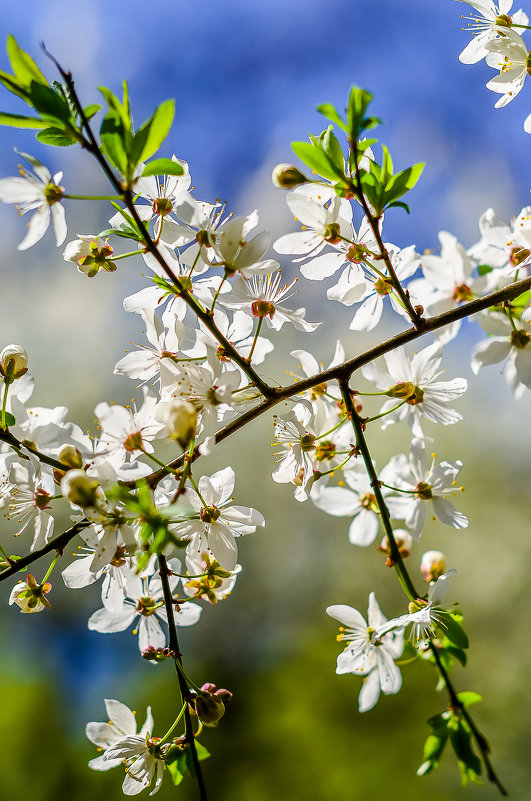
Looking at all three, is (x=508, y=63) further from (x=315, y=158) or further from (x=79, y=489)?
(x=79, y=489)

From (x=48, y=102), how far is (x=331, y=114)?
0.28 m

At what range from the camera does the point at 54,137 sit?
0.64 meters

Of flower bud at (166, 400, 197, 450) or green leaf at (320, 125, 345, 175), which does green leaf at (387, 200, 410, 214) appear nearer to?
green leaf at (320, 125, 345, 175)

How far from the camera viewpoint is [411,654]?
0.91 meters

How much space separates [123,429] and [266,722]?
4581 mm

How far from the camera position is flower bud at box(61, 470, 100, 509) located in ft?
1.91

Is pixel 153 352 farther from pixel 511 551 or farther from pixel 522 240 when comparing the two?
pixel 511 551

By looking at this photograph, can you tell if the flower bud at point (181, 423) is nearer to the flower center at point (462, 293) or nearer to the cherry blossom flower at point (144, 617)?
the cherry blossom flower at point (144, 617)

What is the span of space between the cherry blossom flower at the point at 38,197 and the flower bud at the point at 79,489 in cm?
28

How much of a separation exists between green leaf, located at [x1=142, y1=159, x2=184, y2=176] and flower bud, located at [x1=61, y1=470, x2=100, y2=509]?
32 centimetres

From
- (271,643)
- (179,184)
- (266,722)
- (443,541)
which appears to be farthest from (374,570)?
(179,184)

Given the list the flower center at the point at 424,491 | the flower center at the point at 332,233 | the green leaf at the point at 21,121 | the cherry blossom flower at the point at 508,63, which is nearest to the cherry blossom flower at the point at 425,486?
the flower center at the point at 424,491

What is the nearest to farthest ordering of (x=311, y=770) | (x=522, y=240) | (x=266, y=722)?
(x=522, y=240)
(x=311, y=770)
(x=266, y=722)

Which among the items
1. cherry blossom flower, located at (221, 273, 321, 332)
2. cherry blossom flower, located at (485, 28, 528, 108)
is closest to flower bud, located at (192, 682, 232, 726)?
cherry blossom flower, located at (221, 273, 321, 332)
